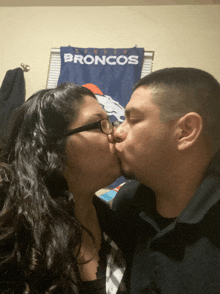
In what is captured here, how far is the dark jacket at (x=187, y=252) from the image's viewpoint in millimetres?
610

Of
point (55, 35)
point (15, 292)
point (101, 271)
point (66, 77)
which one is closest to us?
point (15, 292)

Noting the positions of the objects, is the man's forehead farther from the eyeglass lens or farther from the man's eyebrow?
the eyeglass lens

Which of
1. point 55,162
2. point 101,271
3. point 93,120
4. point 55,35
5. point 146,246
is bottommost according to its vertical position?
point 101,271

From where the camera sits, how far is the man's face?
2.34 feet

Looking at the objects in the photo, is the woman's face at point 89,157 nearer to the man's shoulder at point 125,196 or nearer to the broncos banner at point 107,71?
the man's shoulder at point 125,196

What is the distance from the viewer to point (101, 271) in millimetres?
750

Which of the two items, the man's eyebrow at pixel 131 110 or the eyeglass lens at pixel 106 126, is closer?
the man's eyebrow at pixel 131 110

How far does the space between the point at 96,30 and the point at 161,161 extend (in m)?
1.59

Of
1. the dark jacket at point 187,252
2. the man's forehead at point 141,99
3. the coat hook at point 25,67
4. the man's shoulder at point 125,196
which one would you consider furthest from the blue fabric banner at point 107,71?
the dark jacket at point 187,252

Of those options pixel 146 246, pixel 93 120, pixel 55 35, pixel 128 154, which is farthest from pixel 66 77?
pixel 146 246

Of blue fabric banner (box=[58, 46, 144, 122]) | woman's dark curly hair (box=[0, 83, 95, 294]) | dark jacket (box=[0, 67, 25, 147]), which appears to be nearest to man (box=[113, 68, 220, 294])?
woman's dark curly hair (box=[0, 83, 95, 294])

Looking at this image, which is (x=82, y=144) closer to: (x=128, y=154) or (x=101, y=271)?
(x=128, y=154)

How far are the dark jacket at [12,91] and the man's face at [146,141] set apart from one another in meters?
1.28

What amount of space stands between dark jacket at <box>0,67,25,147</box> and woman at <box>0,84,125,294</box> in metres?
1.01
